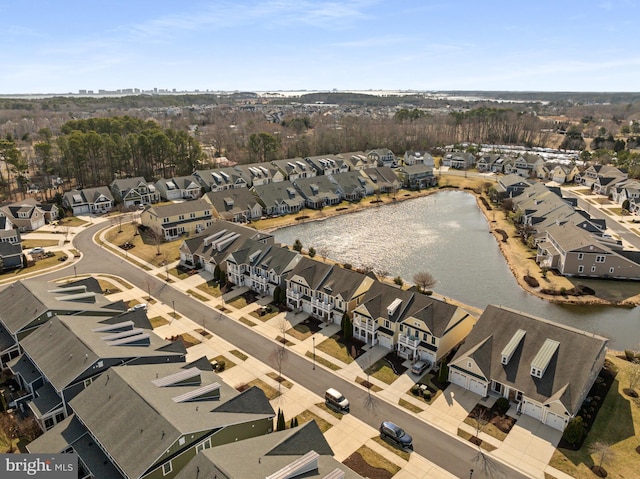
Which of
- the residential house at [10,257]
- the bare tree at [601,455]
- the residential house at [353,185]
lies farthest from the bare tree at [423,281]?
the residential house at [10,257]

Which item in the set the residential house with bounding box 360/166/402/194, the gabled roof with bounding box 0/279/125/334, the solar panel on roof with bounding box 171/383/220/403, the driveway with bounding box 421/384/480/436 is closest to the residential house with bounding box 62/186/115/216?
the gabled roof with bounding box 0/279/125/334

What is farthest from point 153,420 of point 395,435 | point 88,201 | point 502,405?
point 88,201

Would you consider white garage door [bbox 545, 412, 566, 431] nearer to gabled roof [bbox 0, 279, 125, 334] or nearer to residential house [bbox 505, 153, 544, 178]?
gabled roof [bbox 0, 279, 125, 334]

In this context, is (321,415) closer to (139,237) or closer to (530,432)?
(530,432)

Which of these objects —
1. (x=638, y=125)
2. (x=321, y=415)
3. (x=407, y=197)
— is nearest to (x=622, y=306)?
(x=321, y=415)

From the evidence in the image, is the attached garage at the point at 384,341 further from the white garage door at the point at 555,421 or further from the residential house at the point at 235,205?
the residential house at the point at 235,205
